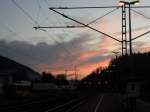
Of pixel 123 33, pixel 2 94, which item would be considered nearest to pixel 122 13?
pixel 123 33

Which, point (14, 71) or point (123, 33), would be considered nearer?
point (123, 33)

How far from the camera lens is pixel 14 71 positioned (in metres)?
199

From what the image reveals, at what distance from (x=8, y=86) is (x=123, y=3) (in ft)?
210

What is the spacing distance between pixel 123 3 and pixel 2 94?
216 ft

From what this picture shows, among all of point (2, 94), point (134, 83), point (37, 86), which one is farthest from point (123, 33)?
point (37, 86)

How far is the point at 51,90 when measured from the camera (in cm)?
15462

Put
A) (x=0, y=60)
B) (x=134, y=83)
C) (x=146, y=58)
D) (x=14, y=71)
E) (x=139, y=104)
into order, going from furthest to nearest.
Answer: (x=14, y=71) < (x=0, y=60) < (x=146, y=58) < (x=139, y=104) < (x=134, y=83)

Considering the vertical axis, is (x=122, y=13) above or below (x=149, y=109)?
above

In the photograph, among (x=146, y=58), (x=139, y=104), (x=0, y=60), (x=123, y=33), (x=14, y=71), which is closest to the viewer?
(x=139, y=104)

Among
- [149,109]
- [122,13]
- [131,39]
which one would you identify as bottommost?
[149,109]

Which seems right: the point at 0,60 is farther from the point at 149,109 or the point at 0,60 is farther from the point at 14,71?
the point at 149,109

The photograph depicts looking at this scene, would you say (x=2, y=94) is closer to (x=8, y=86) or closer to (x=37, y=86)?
(x=8, y=86)

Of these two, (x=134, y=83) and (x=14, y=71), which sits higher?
(x=14, y=71)

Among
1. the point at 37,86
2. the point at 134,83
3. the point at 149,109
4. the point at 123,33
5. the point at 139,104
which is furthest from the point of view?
the point at 37,86
